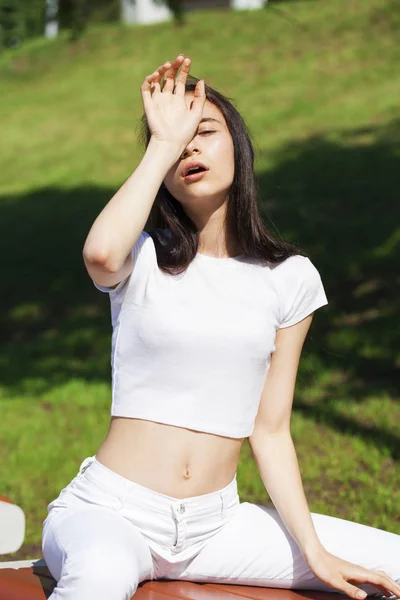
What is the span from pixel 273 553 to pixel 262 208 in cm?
115

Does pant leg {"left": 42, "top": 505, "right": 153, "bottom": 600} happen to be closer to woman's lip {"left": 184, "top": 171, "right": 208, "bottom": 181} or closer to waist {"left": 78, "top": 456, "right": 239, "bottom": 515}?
waist {"left": 78, "top": 456, "right": 239, "bottom": 515}

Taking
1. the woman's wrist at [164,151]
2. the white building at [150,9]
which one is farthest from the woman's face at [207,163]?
the white building at [150,9]

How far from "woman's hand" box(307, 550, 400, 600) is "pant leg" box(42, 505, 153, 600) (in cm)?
46

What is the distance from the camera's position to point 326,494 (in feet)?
15.9

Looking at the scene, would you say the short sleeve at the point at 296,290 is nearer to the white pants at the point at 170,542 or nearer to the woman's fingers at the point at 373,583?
the white pants at the point at 170,542

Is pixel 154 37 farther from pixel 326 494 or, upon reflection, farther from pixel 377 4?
pixel 326 494

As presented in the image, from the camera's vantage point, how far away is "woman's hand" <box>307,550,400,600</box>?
252 centimetres

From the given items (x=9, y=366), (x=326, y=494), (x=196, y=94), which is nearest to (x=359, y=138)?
(x=9, y=366)

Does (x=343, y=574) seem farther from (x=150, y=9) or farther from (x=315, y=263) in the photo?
(x=150, y=9)

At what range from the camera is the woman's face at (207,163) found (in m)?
2.71

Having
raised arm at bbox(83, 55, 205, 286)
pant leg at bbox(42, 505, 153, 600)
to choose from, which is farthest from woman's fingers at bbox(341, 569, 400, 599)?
→ raised arm at bbox(83, 55, 205, 286)

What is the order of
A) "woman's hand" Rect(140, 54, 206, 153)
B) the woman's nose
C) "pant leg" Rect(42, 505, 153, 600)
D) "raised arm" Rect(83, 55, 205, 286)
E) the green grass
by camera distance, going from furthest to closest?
the green grass, the woman's nose, "woman's hand" Rect(140, 54, 206, 153), "raised arm" Rect(83, 55, 205, 286), "pant leg" Rect(42, 505, 153, 600)

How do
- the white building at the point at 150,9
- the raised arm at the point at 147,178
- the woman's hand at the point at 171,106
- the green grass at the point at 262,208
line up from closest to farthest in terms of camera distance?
the raised arm at the point at 147,178 → the woman's hand at the point at 171,106 → the green grass at the point at 262,208 → the white building at the point at 150,9

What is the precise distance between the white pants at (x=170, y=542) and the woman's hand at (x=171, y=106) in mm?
922
